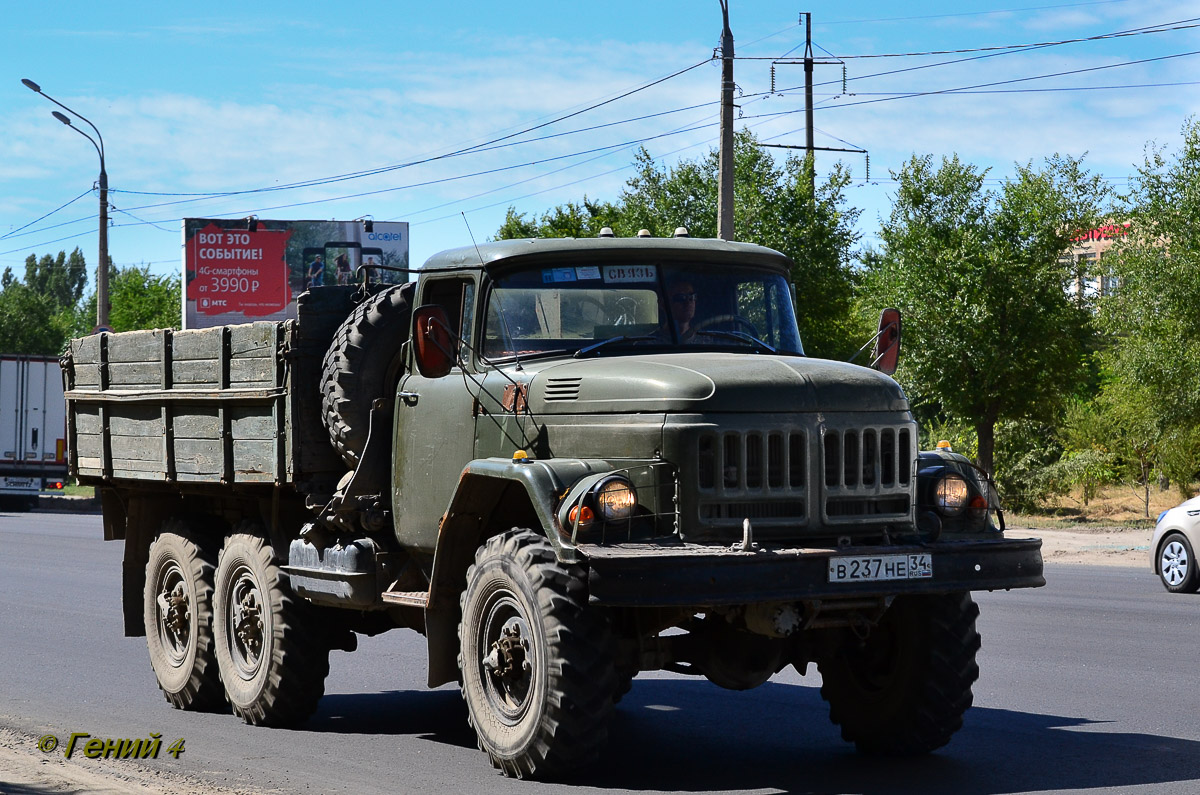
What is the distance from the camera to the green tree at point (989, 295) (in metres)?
29.3

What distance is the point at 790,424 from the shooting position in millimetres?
6562

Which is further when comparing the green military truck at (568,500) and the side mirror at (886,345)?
the side mirror at (886,345)

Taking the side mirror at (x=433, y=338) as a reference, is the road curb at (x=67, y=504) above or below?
below

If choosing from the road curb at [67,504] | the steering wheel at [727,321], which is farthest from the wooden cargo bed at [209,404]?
the road curb at [67,504]

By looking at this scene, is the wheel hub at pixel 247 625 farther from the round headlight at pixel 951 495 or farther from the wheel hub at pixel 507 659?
the round headlight at pixel 951 495

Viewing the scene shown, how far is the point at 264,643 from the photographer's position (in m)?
8.75

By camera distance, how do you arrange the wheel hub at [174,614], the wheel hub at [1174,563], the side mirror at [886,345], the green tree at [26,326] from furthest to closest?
the green tree at [26,326] → the wheel hub at [1174,563] → the wheel hub at [174,614] → the side mirror at [886,345]

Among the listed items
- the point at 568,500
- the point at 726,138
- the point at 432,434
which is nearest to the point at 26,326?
the point at 726,138

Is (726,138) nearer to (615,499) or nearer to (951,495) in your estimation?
(951,495)

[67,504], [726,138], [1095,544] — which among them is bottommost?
[67,504]

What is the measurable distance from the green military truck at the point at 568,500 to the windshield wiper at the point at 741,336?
0.8 inches

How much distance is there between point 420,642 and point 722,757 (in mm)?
5414

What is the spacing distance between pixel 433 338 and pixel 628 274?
3.41ft

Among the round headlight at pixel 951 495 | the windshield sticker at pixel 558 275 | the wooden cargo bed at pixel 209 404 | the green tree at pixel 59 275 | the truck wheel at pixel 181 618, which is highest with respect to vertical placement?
the green tree at pixel 59 275
